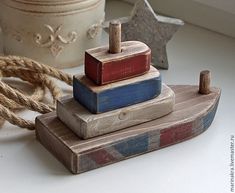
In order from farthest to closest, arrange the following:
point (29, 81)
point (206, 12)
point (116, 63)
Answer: point (206, 12)
point (29, 81)
point (116, 63)

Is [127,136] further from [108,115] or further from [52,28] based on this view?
[52,28]

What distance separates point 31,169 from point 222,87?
0.85ft

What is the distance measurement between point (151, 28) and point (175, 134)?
17 centimetres

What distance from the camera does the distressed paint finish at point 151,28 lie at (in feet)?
2.73

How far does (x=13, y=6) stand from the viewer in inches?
33.0

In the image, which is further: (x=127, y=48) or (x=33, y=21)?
(x=33, y=21)

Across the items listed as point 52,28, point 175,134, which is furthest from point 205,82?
point 52,28

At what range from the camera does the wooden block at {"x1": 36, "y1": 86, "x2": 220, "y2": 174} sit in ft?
2.21

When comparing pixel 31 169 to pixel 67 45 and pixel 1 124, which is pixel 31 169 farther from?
pixel 67 45

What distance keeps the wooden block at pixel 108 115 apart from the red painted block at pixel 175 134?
0.02 m

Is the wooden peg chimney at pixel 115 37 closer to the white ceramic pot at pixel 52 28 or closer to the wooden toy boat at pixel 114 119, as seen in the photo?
the wooden toy boat at pixel 114 119

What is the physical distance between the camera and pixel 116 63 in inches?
26.6

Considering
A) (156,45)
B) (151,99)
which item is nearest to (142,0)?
(156,45)

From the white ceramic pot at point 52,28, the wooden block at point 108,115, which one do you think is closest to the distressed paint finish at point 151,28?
the white ceramic pot at point 52,28
